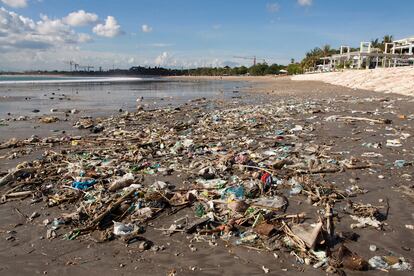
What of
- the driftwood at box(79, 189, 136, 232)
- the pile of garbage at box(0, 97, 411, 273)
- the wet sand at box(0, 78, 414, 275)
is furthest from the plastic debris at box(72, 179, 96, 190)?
the driftwood at box(79, 189, 136, 232)

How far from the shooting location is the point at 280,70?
371 feet

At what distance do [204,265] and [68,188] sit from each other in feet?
10.3

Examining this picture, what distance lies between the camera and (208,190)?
5414 mm

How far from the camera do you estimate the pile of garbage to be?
3.97 meters

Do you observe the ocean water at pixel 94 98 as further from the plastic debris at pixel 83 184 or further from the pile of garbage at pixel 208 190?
the plastic debris at pixel 83 184

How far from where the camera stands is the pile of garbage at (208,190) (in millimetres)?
3969

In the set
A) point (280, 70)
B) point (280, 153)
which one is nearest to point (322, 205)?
point (280, 153)

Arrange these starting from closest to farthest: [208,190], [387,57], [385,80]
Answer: [208,190] < [385,80] < [387,57]

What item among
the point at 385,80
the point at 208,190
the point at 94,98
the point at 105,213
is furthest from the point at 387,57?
the point at 105,213

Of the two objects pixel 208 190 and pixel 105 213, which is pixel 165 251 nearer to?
pixel 105 213

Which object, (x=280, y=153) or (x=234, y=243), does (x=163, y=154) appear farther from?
(x=234, y=243)

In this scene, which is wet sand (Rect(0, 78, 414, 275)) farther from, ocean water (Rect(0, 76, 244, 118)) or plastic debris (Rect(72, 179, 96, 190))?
ocean water (Rect(0, 76, 244, 118))

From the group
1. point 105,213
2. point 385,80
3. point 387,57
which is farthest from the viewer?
point 387,57

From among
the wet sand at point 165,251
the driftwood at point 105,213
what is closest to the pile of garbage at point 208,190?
the driftwood at point 105,213
